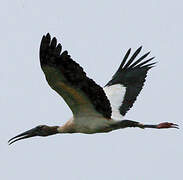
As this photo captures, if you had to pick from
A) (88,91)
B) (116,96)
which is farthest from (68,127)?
(116,96)

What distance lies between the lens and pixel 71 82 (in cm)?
1445

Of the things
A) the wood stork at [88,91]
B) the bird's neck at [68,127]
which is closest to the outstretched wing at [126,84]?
the wood stork at [88,91]

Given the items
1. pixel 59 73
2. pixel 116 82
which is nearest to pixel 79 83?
pixel 59 73

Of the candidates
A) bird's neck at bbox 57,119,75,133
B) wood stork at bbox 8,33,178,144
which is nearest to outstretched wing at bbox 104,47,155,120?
wood stork at bbox 8,33,178,144

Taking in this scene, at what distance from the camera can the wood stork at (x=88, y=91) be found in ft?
45.7

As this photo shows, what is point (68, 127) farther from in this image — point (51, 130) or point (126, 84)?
point (126, 84)

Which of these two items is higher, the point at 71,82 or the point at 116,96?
the point at 116,96

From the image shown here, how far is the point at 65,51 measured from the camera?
1381cm

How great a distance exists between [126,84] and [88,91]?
12.7 ft

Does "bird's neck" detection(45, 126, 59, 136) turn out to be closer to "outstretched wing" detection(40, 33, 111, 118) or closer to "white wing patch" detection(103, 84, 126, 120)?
"outstretched wing" detection(40, 33, 111, 118)

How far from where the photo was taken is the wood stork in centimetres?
1394

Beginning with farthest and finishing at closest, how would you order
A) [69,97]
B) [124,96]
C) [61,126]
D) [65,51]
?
[124,96] → [61,126] → [69,97] → [65,51]

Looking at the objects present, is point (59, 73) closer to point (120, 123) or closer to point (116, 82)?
point (120, 123)

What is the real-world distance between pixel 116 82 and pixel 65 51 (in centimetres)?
509
